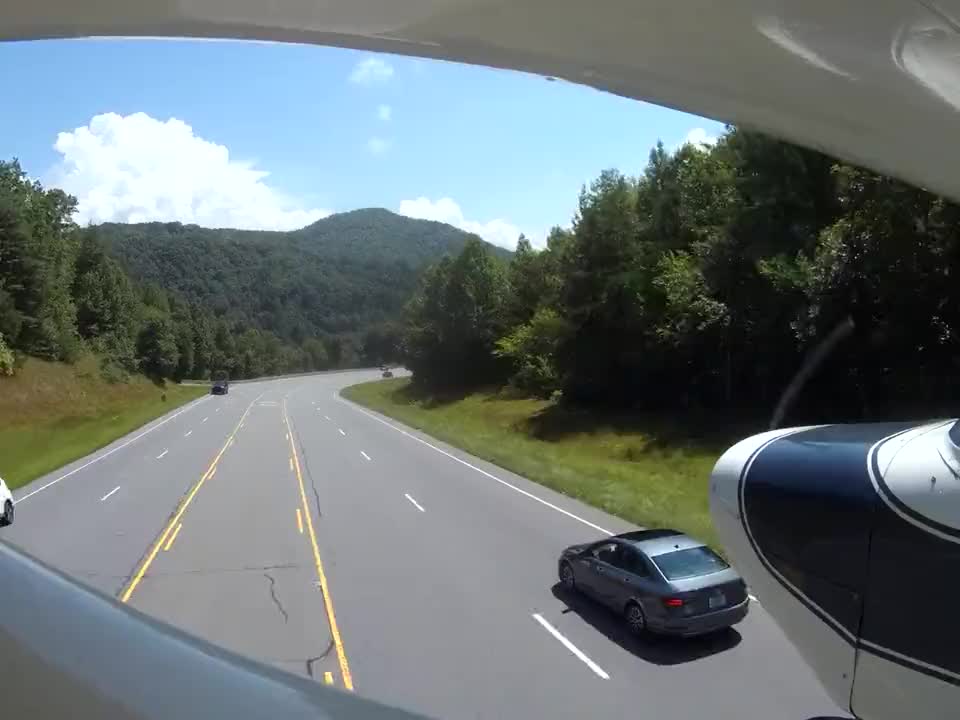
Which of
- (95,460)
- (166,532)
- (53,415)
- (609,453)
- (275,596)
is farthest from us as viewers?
(95,460)

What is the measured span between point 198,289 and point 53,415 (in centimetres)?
1977

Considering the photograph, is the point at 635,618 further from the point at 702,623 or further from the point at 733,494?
the point at 733,494

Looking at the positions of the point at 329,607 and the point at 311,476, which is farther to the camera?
the point at 311,476

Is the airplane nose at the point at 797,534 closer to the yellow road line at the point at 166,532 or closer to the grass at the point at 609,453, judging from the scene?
the yellow road line at the point at 166,532

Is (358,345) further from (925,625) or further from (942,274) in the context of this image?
(925,625)

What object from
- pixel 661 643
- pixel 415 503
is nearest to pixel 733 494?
pixel 661 643

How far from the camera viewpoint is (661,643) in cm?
802

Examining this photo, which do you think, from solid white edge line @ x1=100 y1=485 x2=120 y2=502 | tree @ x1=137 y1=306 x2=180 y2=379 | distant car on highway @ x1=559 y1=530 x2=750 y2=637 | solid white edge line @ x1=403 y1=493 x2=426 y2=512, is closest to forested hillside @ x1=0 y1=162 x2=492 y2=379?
tree @ x1=137 y1=306 x2=180 y2=379

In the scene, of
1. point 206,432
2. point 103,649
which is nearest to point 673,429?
point 206,432

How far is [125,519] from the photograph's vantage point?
15.5 meters

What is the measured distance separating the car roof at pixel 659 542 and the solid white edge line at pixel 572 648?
1145 millimetres

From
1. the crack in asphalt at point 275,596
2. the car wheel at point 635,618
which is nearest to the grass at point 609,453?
the car wheel at point 635,618

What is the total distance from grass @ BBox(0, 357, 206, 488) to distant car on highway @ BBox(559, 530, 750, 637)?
13.1 m

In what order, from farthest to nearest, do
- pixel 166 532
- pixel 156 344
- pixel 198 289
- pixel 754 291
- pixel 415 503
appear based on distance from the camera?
pixel 156 344 → pixel 198 289 → pixel 754 291 → pixel 415 503 → pixel 166 532
